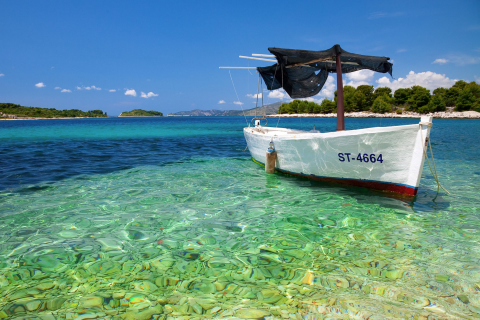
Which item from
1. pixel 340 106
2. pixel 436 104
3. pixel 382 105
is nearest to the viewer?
pixel 340 106

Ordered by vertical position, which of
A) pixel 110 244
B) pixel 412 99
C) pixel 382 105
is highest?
pixel 412 99

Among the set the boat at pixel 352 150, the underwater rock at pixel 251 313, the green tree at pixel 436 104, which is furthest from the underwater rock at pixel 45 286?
the green tree at pixel 436 104

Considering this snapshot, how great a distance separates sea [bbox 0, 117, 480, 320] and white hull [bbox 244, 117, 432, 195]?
1.37ft

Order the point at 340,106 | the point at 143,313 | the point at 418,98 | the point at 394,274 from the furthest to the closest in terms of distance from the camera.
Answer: the point at 418,98, the point at 340,106, the point at 394,274, the point at 143,313

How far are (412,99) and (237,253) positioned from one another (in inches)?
4320

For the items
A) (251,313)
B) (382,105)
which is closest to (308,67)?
(251,313)

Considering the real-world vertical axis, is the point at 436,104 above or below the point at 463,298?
above

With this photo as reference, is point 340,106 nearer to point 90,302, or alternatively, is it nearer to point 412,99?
point 90,302

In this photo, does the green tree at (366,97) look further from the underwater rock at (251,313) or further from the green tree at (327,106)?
the underwater rock at (251,313)

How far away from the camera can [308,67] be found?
34.7ft

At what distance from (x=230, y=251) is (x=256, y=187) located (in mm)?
3961

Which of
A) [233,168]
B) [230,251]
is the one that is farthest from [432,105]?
[230,251]

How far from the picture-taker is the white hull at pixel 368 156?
5.85 metres

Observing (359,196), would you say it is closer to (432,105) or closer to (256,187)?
(256,187)
